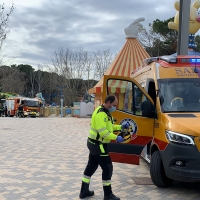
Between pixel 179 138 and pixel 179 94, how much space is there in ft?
4.16

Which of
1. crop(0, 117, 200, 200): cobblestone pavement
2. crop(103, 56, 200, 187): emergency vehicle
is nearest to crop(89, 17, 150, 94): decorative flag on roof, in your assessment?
crop(0, 117, 200, 200): cobblestone pavement

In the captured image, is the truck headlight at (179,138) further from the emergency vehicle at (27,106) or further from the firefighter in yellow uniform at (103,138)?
the emergency vehicle at (27,106)

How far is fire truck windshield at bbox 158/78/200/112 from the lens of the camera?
5.78 metres

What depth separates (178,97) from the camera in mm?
5898

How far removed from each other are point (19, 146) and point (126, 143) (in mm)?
5737

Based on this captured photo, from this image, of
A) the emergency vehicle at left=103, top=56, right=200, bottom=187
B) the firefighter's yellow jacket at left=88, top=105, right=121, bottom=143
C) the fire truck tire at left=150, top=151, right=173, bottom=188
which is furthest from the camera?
the fire truck tire at left=150, top=151, right=173, bottom=188

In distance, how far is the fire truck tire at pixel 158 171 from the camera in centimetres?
560

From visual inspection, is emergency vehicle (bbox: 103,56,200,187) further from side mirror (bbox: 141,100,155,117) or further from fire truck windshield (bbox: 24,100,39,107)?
fire truck windshield (bbox: 24,100,39,107)

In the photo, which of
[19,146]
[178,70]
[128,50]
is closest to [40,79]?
[128,50]

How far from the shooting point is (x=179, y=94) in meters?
5.95

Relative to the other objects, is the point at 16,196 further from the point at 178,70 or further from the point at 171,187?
the point at 178,70

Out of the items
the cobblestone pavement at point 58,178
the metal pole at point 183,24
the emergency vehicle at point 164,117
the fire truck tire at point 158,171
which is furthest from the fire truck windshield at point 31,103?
the fire truck tire at point 158,171

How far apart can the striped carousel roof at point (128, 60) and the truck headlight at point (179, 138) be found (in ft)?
43.4

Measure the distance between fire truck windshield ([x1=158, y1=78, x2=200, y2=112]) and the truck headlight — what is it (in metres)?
0.78
